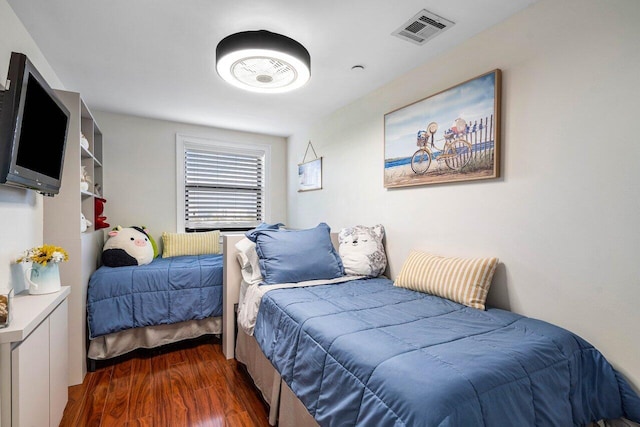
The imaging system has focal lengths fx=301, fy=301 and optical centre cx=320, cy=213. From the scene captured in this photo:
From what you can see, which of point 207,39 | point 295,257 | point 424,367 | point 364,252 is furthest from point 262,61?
point 424,367

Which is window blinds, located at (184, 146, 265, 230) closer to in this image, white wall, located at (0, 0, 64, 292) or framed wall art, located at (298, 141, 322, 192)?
framed wall art, located at (298, 141, 322, 192)

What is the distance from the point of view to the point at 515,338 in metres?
1.29

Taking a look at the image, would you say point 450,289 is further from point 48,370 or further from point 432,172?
point 48,370

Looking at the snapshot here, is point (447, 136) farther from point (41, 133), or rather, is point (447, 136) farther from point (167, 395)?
point (167, 395)

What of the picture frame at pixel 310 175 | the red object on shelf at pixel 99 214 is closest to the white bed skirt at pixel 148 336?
the red object on shelf at pixel 99 214

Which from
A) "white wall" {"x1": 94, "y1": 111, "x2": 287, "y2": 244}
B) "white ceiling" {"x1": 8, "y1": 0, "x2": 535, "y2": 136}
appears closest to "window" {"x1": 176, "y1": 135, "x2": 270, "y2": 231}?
"white wall" {"x1": 94, "y1": 111, "x2": 287, "y2": 244}

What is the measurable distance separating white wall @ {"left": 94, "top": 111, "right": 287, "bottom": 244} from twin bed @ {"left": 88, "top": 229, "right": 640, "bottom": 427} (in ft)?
3.85

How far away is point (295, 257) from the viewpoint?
227 cm

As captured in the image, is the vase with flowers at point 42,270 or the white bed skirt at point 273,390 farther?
the vase with flowers at point 42,270

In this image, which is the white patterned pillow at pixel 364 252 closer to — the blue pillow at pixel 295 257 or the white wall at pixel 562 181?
the blue pillow at pixel 295 257

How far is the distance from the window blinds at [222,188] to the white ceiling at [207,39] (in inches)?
40.5

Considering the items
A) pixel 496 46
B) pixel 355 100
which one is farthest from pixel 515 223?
pixel 355 100

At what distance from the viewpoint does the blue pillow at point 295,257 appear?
2193mm

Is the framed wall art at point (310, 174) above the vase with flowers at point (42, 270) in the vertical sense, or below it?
above
